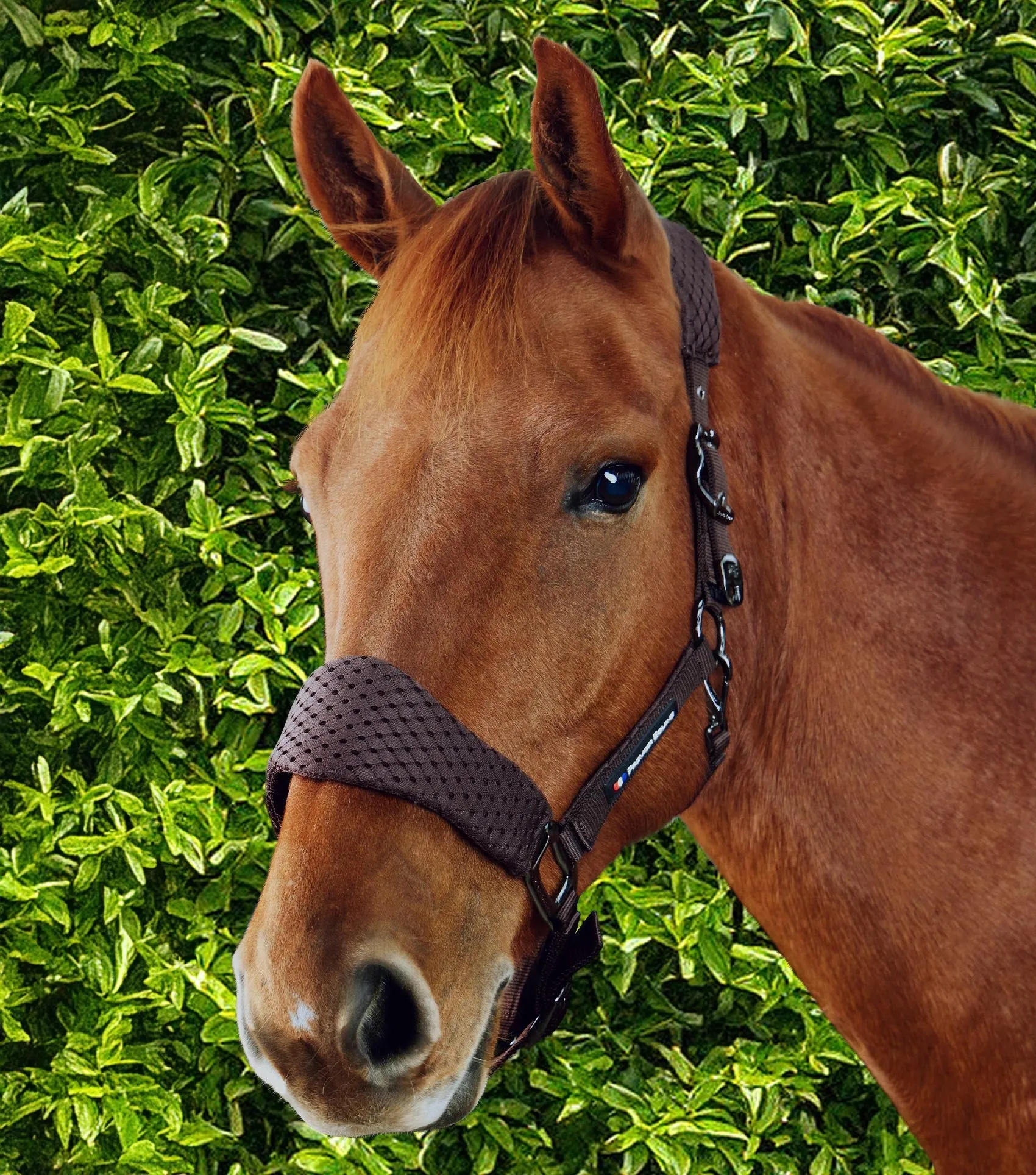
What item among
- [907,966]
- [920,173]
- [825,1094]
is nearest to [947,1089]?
[907,966]

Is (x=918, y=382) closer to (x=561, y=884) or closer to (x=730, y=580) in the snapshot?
(x=730, y=580)

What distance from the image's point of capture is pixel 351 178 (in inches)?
64.6

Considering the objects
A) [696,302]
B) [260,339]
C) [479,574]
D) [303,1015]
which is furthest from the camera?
[260,339]

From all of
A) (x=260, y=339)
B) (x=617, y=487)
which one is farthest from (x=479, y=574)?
(x=260, y=339)

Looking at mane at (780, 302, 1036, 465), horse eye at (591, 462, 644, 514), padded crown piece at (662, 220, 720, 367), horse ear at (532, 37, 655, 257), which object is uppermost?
horse ear at (532, 37, 655, 257)

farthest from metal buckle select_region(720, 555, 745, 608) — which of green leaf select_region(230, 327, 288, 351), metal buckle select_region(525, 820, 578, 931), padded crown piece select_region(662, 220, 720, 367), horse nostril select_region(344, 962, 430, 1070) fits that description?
green leaf select_region(230, 327, 288, 351)

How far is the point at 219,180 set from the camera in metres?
2.43

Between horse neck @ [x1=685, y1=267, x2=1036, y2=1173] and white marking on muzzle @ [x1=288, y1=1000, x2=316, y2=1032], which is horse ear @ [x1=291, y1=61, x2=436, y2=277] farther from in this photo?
white marking on muzzle @ [x1=288, y1=1000, x2=316, y2=1032]

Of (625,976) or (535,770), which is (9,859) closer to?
(625,976)

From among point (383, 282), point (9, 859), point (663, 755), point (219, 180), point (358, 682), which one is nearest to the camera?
point (358, 682)

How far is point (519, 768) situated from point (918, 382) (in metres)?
0.88

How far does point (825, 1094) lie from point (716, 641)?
1611 mm

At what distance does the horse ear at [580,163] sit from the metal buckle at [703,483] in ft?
0.82

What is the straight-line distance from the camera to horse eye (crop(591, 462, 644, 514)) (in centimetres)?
127
